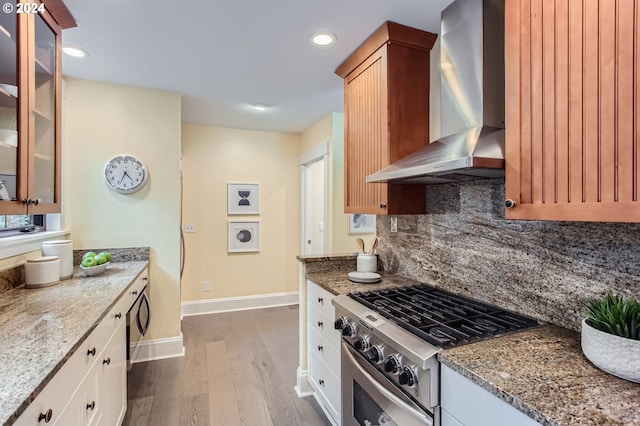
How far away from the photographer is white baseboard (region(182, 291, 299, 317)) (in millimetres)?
4258

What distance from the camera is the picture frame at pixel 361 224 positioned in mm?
3844

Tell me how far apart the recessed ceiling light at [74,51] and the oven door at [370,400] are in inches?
105

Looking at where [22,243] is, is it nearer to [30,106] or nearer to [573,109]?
[30,106]

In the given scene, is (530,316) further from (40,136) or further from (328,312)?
(40,136)

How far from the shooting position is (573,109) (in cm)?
106

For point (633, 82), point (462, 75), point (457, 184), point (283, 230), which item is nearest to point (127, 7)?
point (462, 75)

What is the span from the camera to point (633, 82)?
0.91 m

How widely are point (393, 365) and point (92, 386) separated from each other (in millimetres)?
1342

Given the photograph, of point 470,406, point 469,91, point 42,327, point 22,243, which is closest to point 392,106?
point 469,91

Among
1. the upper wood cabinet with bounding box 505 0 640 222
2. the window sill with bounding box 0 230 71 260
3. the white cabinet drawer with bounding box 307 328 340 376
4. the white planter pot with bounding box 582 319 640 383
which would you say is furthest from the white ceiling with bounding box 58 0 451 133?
the white cabinet drawer with bounding box 307 328 340 376

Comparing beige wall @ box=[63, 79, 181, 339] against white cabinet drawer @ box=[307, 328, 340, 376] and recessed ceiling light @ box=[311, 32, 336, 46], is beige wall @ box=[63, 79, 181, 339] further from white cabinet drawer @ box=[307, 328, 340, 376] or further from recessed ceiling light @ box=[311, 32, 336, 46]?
recessed ceiling light @ box=[311, 32, 336, 46]

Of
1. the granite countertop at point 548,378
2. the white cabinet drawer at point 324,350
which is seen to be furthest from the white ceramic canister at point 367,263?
the granite countertop at point 548,378

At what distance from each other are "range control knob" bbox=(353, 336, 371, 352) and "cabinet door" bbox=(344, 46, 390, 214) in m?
0.86

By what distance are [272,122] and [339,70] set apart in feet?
5.81
